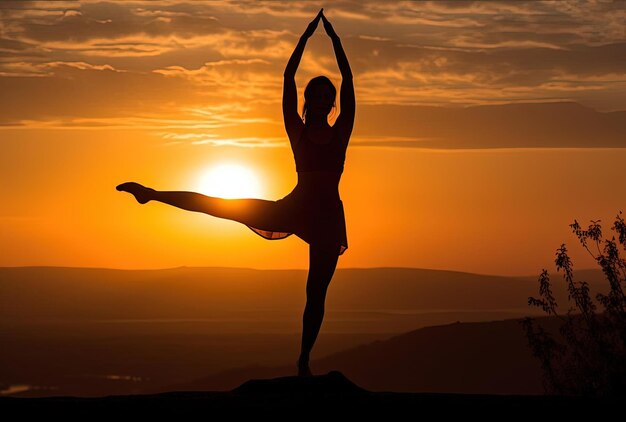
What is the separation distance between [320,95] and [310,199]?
3.95 feet

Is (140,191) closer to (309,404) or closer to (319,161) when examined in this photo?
(319,161)

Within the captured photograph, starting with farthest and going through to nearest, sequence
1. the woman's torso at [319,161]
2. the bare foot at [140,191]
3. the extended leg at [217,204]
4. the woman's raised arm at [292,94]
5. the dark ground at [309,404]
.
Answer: the woman's raised arm at [292,94] → the woman's torso at [319,161] → the bare foot at [140,191] → the extended leg at [217,204] → the dark ground at [309,404]

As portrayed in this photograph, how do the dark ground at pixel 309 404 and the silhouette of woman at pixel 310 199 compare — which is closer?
the dark ground at pixel 309 404

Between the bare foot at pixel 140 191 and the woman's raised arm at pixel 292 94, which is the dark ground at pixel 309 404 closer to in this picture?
the bare foot at pixel 140 191

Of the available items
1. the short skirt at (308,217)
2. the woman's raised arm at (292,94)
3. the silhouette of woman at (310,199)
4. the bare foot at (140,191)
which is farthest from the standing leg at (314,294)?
the bare foot at (140,191)

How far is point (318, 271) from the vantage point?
11.6m

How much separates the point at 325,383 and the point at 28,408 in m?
2.99

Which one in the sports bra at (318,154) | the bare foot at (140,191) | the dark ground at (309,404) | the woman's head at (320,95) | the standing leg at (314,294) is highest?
the woman's head at (320,95)

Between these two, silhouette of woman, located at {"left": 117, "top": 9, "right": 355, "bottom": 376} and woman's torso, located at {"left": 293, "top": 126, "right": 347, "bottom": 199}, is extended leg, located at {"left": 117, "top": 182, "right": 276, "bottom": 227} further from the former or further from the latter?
woman's torso, located at {"left": 293, "top": 126, "right": 347, "bottom": 199}

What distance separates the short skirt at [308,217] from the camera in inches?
457

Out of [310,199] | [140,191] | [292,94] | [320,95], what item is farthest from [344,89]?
[140,191]

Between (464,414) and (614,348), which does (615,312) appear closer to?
(614,348)

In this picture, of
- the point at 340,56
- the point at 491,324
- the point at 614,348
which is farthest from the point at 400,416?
the point at 491,324

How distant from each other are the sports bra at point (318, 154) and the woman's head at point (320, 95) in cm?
31
